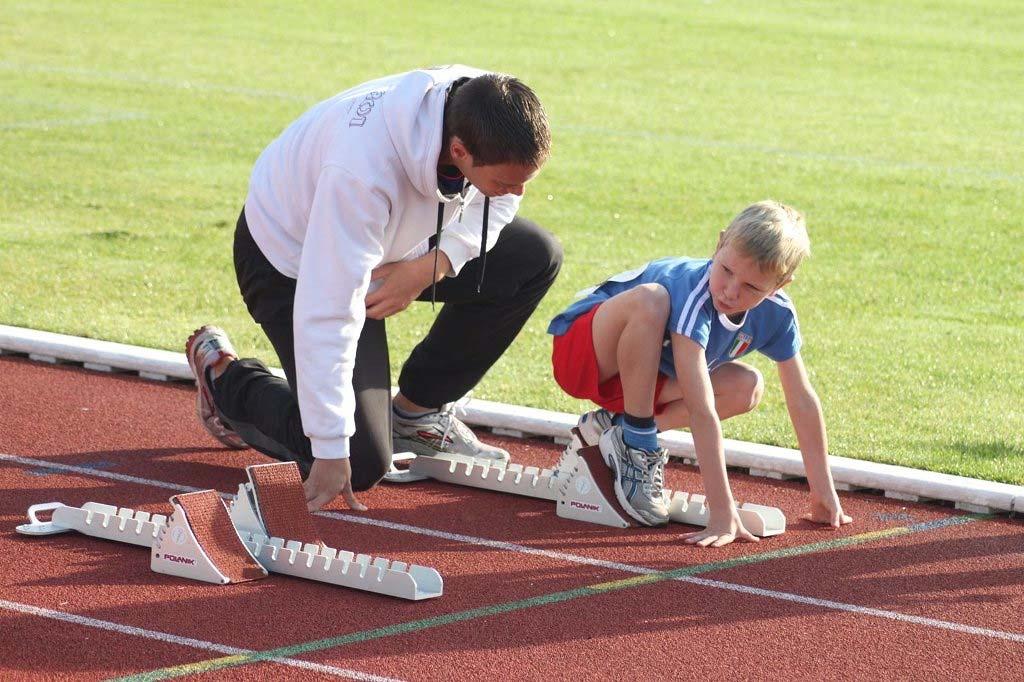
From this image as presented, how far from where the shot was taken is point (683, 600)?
14.4ft

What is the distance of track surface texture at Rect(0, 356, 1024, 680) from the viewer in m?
3.91

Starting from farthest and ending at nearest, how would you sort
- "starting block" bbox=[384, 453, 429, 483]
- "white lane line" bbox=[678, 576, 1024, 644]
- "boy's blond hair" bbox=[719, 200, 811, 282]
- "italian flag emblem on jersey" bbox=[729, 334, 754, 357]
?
"starting block" bbox=[384, 453, 429, 483] → "italian flag emblem on jersey" bbox=[729, 334, 754, 357] → "boy's blond hair" bbox=[719, 200, 811, 282] → "white lane line" bbox=[678, 576, 1024, 644]

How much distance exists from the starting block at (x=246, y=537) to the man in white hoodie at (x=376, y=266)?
0.14 metres

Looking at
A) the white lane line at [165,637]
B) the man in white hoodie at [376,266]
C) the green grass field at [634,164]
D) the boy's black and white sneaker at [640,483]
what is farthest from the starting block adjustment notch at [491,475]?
the white lane line at [165,637]

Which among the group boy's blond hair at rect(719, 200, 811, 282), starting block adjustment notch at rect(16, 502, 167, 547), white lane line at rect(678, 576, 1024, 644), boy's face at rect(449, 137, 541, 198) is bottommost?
starting block adjustment notch at rect(16, 502, 167, 547)

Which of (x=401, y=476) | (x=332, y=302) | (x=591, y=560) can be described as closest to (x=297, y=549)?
(x=332, y=302)

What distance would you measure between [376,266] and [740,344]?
4.01ft

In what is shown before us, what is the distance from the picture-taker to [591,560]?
4.71 m

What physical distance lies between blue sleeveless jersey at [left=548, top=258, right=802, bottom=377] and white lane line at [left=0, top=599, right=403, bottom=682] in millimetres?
1669

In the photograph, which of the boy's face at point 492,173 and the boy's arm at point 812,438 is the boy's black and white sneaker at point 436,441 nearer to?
the boy's arm at point 812,438

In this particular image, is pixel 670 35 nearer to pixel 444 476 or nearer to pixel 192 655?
pixel 444 476

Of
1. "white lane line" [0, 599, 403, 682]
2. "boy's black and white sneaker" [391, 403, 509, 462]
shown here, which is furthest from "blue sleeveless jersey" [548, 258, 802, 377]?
"white lane line" [0, 599, 403, 682]

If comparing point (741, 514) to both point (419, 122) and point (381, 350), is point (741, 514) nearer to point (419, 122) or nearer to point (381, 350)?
point (381, 350)

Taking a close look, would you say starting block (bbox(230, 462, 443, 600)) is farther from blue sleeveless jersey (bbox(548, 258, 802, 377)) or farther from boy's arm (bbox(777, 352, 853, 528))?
boy's arm (bbox(777, 352, 853, 528))
